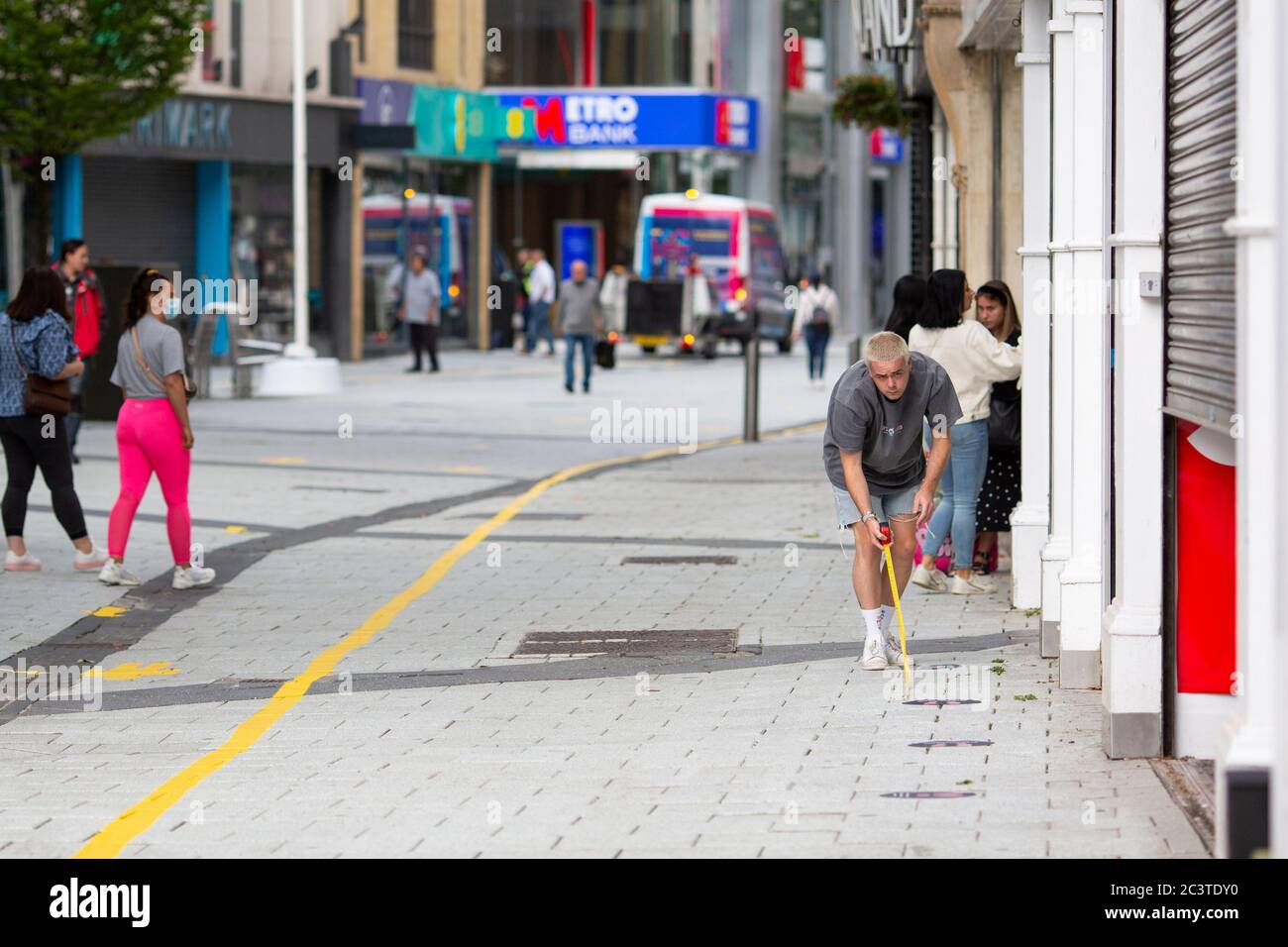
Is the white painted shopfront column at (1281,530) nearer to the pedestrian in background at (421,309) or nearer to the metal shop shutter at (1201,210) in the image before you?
the metal shop shutter at (1201,210)

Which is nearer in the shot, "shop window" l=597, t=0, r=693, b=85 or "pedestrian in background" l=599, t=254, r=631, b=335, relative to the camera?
"pedestrian in background" l=599, t=254, r=631, b=335

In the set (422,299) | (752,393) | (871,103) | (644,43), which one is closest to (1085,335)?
(871,103)

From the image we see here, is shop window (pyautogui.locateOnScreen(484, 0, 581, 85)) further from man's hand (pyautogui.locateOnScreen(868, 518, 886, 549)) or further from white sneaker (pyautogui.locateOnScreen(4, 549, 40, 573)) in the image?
man's hand (pyautogui.locateOnScreen(868, 518, 886, 549))

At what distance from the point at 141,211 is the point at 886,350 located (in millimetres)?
24781

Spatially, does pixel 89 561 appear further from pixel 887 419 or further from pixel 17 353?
pixel 887 419

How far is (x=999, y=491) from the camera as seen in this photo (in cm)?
1225

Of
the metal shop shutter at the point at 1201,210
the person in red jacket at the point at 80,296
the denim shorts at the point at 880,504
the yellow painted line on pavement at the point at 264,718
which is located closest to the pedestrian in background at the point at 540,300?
the person in red jacket at the point at 80,296

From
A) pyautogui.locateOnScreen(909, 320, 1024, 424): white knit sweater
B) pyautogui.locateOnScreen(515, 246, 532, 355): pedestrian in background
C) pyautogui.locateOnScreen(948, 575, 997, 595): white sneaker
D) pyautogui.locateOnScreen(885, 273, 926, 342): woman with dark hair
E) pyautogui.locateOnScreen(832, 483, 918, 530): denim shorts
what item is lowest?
pyautogui.locateOnScreen(948, 575, 997, 595): white sneaker

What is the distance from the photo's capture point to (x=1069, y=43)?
9.66 m

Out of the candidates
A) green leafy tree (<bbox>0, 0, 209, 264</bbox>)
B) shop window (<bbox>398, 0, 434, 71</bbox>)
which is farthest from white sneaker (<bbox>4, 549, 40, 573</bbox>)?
shop window (<bbox>398, 0, 434, 71</bbox>)

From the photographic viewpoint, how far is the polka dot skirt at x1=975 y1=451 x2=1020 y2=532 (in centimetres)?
1220

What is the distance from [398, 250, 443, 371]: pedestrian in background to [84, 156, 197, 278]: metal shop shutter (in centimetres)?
328

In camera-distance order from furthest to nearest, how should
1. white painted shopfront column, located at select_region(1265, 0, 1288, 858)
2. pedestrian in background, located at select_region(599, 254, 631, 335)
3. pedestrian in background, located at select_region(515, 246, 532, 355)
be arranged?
pedestrian in background, located at select_region(515, 246, 532, 355) → pedestrian in background, located at select_region(599, 254, 631, 335) → white painted shopfront column, located at select_region(1265, 0, 1288, 858)
